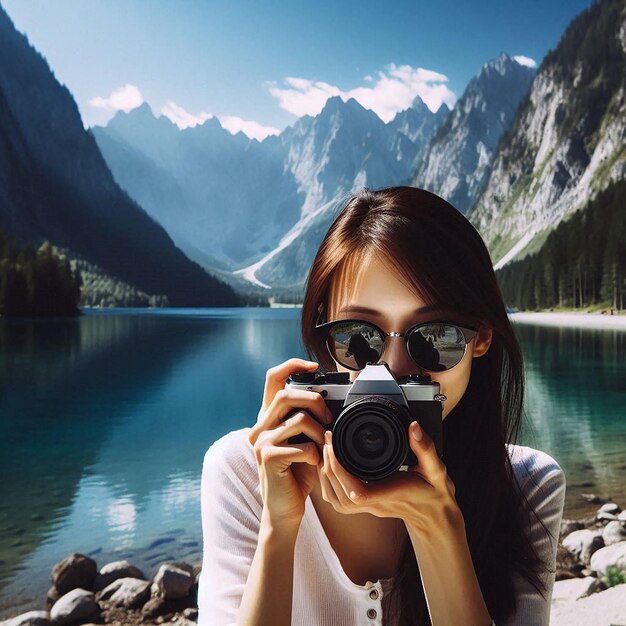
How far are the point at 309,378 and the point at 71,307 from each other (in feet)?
262

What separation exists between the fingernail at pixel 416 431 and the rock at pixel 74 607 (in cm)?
568

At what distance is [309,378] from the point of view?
1595 mm

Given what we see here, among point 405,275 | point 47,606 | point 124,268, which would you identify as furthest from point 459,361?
point 124,268

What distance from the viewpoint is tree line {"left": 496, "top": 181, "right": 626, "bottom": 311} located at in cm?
5519

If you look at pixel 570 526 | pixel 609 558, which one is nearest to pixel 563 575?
pixel 609 558

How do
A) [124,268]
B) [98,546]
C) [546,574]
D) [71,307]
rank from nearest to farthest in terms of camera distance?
[546,574] < [98,546] < [71,307] < [124,268]

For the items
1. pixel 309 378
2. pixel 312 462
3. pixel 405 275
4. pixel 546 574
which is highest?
pixel 405 275

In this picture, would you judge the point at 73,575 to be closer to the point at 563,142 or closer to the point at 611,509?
the point at 611,509

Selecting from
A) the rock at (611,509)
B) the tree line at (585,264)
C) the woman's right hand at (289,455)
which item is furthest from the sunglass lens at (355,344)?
the tree line at (585,264)

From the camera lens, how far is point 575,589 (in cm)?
486

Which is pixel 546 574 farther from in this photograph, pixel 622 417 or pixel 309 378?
pixel 622 417

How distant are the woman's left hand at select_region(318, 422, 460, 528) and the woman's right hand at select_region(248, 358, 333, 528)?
82 millimetres

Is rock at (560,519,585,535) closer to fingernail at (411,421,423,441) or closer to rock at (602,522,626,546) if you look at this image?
rock at (602,522,626,546)

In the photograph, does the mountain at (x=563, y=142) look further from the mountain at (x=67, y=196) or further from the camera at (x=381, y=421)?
the camera at (x=381, y=421)
